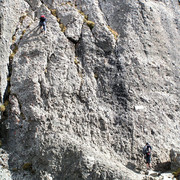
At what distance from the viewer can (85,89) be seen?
2536 centimetres

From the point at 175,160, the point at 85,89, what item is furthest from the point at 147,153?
the point at 85,89

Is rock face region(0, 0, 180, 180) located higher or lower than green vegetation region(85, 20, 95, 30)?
lower

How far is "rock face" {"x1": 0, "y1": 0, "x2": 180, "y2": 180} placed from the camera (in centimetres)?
2083

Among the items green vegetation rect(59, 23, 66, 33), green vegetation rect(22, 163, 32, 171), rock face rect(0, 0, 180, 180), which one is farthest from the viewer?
green vegetation rect(59, 23, 66, 33)

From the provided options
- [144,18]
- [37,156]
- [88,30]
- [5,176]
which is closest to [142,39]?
[144,18]

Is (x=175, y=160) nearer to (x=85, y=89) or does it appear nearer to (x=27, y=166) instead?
(x=85, y=89)

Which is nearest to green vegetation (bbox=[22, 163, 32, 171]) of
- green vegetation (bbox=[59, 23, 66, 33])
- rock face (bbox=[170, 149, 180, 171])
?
rock face (bbox=[170, 149, 180, 171])

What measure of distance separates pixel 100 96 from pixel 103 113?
1892 millimetres

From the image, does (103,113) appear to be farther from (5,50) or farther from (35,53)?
(5,50)

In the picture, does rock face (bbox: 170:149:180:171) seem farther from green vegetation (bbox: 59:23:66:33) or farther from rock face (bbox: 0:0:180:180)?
green vegetation (bbox: 59:23:66:33)

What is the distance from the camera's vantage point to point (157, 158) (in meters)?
22.8

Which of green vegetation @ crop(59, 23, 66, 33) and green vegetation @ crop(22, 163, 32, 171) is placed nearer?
green vegetation @ crop(22, 163, 32, 171)

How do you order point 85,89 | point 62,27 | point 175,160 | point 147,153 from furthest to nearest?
1. point 62,27
2. point 85,89
3. point 175,160
4. point 147,153

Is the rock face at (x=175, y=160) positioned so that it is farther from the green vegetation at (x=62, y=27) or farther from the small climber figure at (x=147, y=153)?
the green vegetation at (x=62, y=27)
